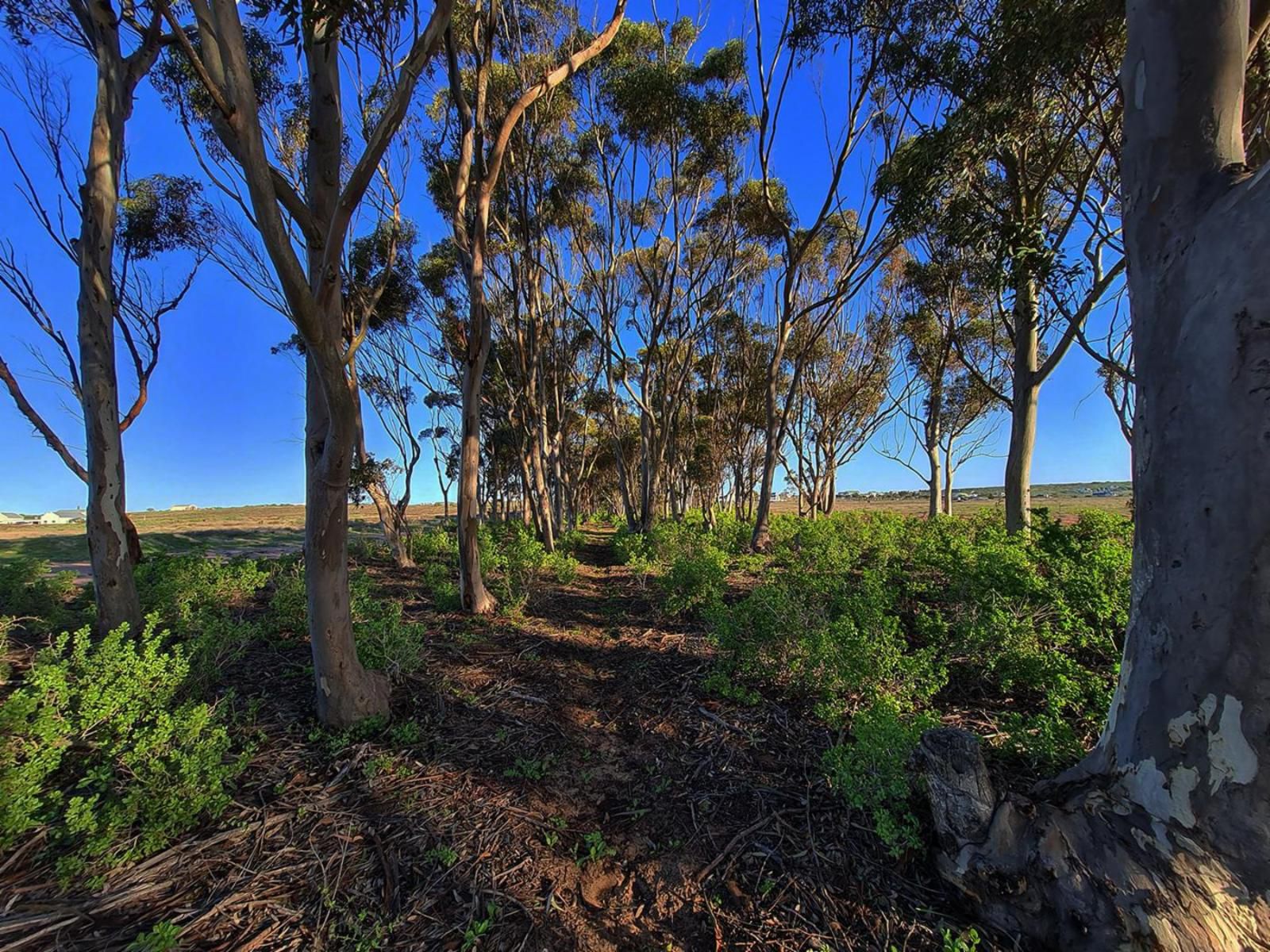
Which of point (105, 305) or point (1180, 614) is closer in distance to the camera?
point (1180, 614)

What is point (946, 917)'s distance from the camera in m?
1.78

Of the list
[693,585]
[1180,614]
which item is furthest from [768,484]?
[1180,614]

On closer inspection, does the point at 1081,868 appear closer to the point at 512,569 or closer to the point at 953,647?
the point at 953,647

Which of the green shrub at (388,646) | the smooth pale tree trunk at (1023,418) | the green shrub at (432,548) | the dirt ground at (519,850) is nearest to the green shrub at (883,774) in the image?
the dirt ground at (519,850)

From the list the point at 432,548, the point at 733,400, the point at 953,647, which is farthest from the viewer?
the point at 733,400

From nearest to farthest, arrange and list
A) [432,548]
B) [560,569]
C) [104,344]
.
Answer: [104,344] → [560,569] → [432,548]

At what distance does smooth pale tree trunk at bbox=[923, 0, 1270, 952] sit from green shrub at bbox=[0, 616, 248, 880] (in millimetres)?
3091

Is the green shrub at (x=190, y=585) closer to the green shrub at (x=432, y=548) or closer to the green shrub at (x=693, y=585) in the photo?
the green shrub at (x=432, y=548)

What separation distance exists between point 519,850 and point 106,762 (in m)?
1.82

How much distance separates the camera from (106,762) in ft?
6.84

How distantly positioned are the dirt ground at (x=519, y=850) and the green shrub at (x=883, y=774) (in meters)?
0.11

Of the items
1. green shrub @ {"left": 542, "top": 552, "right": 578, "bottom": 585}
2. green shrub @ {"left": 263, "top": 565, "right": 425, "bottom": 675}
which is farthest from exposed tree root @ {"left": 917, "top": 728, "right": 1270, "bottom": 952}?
green shrub @ {"left": 542, "top": 552, "right": 578, "bottom": 585}

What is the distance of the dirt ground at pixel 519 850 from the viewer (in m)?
1.74

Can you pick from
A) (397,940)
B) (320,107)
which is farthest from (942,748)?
(320,107)
